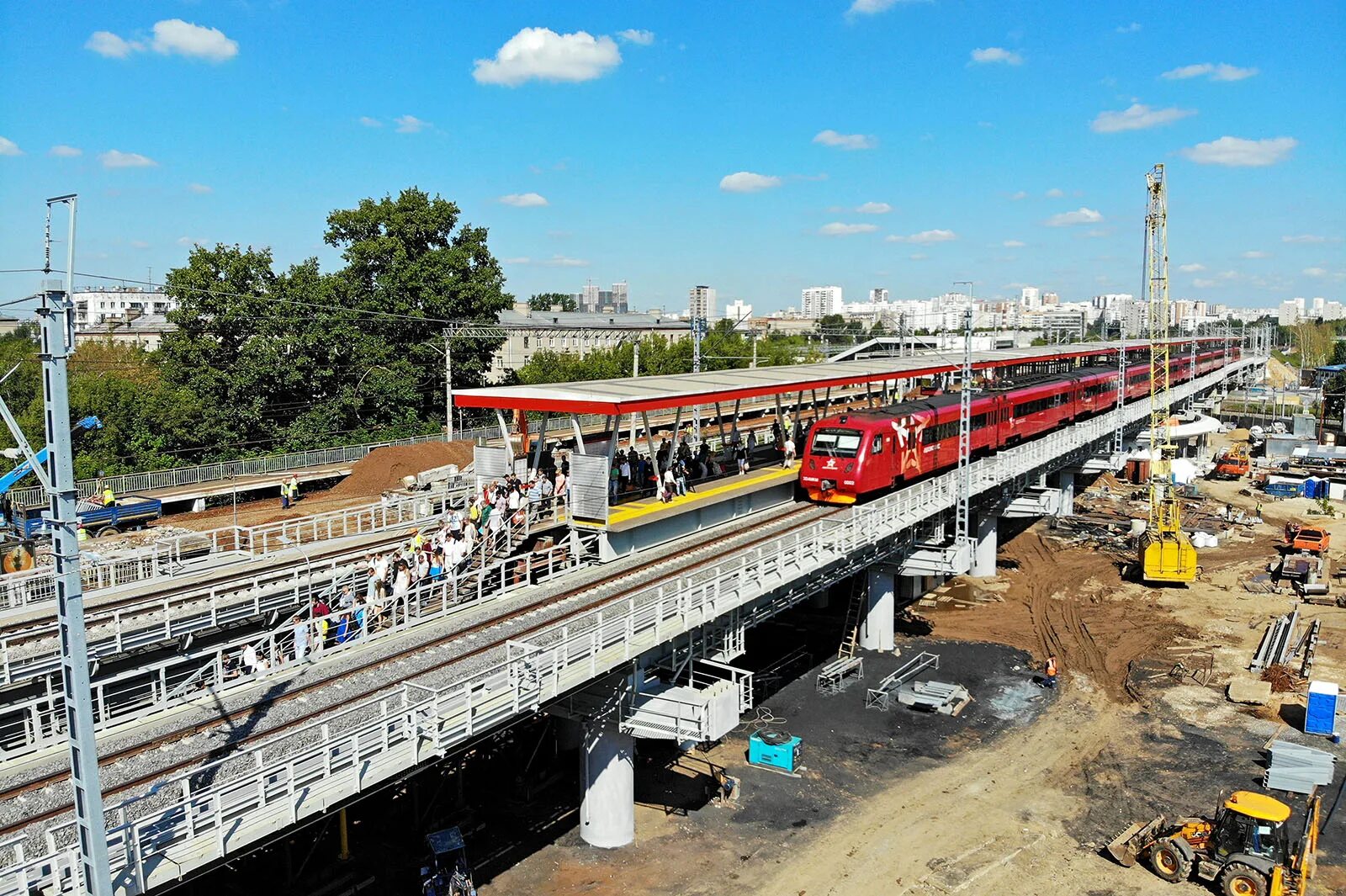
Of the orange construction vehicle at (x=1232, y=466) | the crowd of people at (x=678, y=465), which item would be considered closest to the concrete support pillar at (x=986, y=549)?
the crowd of people at (x=678, y=465)

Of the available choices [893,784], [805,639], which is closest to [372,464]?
[805,639]

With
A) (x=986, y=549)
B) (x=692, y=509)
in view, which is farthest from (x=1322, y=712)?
(x=692, y=509)

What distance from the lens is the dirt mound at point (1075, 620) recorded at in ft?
108

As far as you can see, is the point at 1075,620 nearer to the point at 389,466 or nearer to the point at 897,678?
the point at 897,678

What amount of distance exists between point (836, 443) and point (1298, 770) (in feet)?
47.0

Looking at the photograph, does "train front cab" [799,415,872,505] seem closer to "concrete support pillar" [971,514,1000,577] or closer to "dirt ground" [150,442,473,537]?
"concrete support pillar" [971,514,1000,577]

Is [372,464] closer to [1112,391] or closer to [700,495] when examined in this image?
[700,495]

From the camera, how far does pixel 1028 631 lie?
35500mm

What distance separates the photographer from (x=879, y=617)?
32.7m

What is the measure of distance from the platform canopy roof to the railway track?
3.81 metres

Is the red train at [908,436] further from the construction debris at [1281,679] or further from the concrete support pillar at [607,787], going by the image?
the concrete support pillar at [607,787]

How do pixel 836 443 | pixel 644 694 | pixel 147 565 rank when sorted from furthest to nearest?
pixel 836 443 < pixel 147 565 < pixel 644 694

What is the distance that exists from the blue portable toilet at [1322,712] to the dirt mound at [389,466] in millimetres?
33727

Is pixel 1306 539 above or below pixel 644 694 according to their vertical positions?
below
